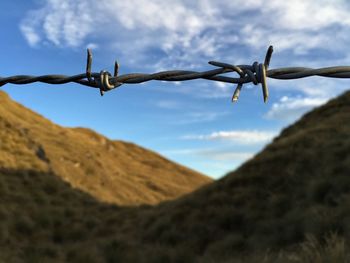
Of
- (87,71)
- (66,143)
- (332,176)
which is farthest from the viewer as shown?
(66,143)

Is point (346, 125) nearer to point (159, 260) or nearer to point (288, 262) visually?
point (159, 260)

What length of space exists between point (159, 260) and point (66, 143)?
89.3 feet

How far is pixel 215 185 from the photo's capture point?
18.5 meters

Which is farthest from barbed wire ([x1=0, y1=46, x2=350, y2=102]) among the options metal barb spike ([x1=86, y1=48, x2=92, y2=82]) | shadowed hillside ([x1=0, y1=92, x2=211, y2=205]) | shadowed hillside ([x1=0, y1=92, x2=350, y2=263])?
shadowed hillside ([x1=0, y1=92, x2=211, y2=205])

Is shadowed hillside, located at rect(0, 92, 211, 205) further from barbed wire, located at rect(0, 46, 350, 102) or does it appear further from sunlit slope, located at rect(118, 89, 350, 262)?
barbed wire, located at rect(0, 46, 350, 102)

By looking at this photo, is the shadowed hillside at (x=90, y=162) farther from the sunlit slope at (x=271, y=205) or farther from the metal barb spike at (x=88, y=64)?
the metal barb spike at (x=88, y=64)

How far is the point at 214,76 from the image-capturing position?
2.64m

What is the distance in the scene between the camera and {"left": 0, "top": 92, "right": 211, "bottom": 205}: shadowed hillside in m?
27.9

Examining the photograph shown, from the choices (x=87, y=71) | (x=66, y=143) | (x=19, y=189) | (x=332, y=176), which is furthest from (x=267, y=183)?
(x=66, y=143)

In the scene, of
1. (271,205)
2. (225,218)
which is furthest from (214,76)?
(225,218)

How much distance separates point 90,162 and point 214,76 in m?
34.4

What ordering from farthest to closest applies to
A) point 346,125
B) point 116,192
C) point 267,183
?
point 116,192 → point 346,125 → point 267,183

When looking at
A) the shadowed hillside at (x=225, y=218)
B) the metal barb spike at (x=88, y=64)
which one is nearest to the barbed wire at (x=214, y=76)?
the metal barb spike at (x=88, y=64)

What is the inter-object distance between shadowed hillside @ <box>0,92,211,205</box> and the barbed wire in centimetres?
2172
